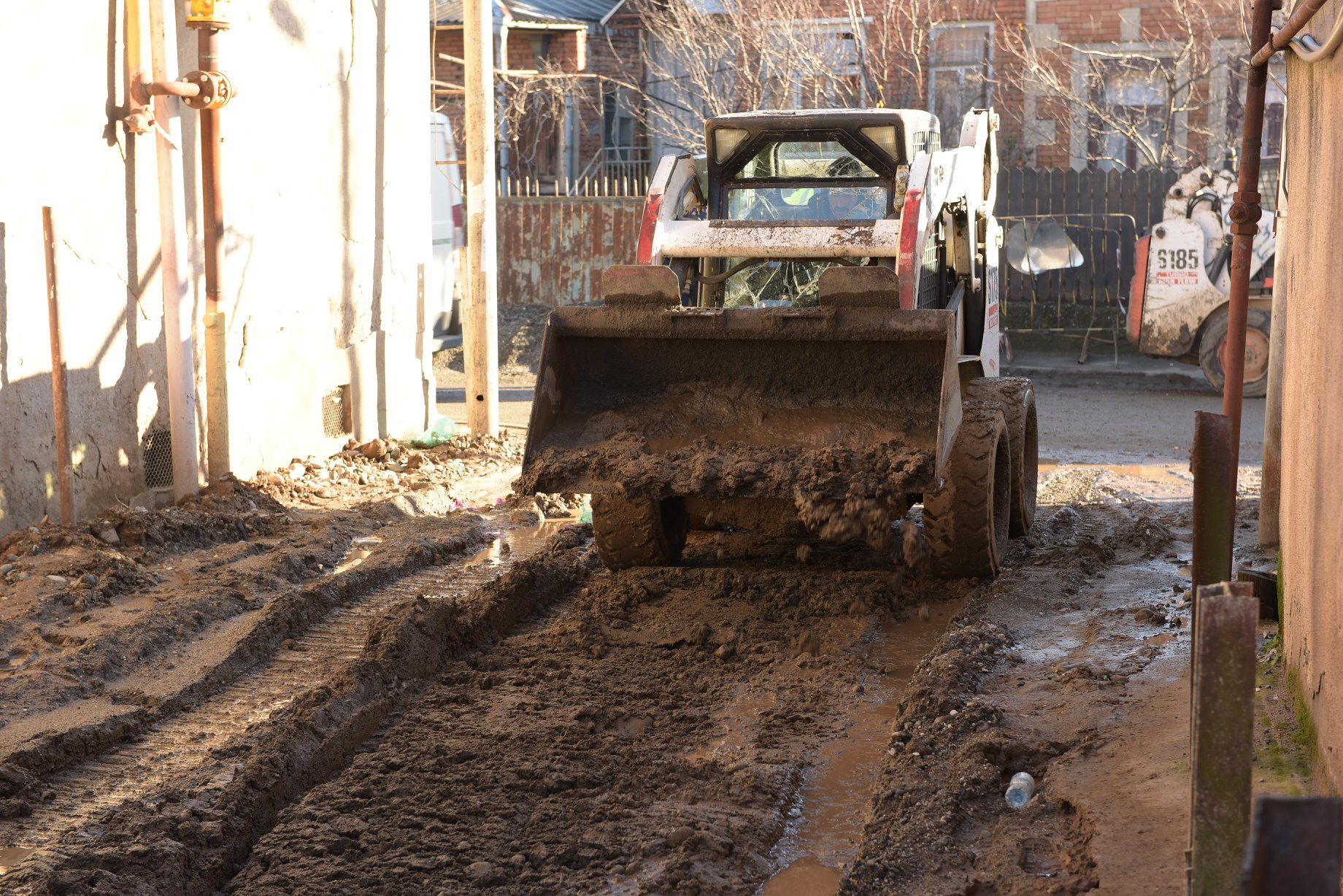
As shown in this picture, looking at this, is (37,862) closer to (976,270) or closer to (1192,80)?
(976,270)

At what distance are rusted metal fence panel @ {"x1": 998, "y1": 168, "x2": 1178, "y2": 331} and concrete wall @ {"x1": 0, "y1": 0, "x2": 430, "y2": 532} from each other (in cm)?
1020

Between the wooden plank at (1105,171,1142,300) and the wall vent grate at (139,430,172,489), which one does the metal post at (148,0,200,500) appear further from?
the wooden plank at (1105,171,1142,300)

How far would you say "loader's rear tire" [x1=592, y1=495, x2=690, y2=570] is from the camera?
23.3 ft

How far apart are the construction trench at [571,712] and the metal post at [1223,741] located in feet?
3.59

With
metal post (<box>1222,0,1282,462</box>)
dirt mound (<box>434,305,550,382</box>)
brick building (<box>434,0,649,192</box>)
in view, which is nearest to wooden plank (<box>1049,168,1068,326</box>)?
brick building (<box>434,0,649,192</box>)

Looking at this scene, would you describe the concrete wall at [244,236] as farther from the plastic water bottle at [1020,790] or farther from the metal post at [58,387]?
the plastic water bottle at [1020,790]

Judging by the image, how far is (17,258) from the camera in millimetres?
7211

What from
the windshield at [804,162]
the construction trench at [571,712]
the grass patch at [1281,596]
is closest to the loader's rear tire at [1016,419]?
the construction trench at [571,712]

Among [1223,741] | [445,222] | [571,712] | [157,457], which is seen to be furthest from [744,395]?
[445,222]

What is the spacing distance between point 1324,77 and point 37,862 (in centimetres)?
493

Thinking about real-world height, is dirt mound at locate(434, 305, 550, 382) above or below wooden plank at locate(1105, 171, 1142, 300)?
below

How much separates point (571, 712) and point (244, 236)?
5225 mm

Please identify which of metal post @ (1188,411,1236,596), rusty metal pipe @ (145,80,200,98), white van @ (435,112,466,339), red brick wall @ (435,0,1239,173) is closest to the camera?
metal post @ (1188,411,1236,596)

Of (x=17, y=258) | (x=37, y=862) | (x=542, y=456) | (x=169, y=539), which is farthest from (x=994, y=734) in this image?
(x=17, y=258)
